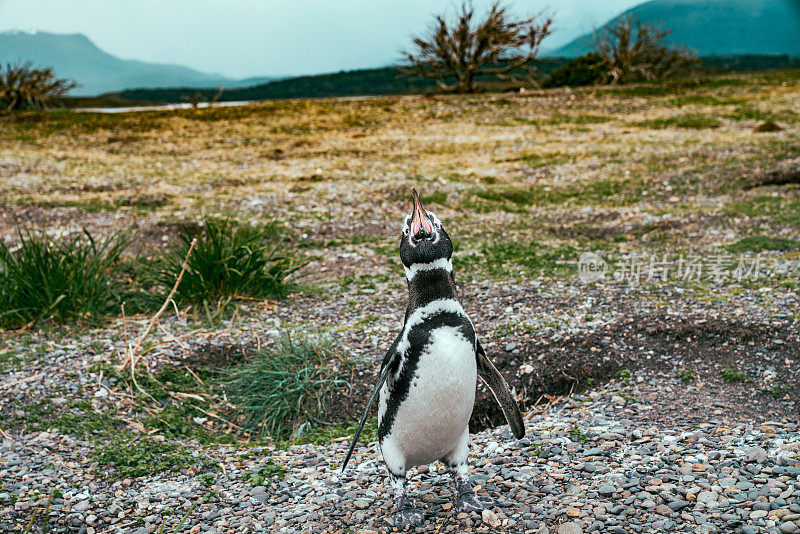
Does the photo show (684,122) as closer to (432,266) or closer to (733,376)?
(733,376)

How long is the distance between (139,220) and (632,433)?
25.1 feet

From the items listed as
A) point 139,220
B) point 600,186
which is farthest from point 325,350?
point 600,186

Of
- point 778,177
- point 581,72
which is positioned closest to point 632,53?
point 581,72

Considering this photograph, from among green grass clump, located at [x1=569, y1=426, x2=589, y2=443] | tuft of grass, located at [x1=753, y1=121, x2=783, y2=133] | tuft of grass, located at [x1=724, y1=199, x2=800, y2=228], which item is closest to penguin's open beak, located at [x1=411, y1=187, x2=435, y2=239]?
green grass clump, located at [x1=569, y1=426, x2=589, y2=443]

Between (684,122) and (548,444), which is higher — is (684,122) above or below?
above

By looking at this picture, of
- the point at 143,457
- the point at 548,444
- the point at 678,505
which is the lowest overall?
the point at 143,457

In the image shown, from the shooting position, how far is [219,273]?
641 centimetres

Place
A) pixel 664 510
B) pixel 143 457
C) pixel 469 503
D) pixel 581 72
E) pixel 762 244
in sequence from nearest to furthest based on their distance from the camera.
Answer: pixel 664 510 < pixel 469 503 < pixel 143 457 < pixel 762 244 < pixel 581 72

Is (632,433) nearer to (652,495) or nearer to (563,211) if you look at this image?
(652,495)

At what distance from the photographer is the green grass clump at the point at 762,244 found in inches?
288

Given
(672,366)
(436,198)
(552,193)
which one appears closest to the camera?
(672,366)

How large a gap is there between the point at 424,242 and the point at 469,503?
1227mm

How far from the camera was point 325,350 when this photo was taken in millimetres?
5055

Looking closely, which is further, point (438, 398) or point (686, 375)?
point (686, 375)
